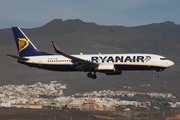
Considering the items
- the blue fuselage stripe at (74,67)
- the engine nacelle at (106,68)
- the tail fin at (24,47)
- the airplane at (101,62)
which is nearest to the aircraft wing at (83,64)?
the airplane at (101,62)

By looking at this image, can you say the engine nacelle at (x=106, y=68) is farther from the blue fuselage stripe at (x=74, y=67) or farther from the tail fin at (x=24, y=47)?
the tail fin at (x=24, y=47)

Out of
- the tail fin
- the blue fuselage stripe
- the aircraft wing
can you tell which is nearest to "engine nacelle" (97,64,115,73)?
the aircraft wing

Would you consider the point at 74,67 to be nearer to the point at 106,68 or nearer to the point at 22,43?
the point at 106,68

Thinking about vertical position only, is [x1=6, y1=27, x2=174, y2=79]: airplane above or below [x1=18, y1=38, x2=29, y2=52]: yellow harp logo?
below

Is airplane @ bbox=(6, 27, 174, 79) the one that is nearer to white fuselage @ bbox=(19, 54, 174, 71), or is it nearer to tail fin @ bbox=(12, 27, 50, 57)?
white fuselage @ bbox=(19, 54, 174, 71)

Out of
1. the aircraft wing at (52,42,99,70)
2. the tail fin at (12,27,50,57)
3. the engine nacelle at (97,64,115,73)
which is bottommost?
the engine nacelle at (97,64,115,73)

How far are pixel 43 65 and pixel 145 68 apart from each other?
1876 centimetres

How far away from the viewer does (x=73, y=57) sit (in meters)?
80.6

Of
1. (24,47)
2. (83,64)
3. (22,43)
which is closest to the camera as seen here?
(83,64)

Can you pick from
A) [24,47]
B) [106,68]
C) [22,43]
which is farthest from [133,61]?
[22,43]

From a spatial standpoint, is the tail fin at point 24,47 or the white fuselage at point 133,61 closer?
the white fuselage at point 133,61

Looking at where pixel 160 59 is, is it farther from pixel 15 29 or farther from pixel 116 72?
pixel 15 29

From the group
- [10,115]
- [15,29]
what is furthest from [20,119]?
[15,29]

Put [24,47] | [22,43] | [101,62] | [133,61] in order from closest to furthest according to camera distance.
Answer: [133,61]
[101,62]
[24,47]
[22,43]
